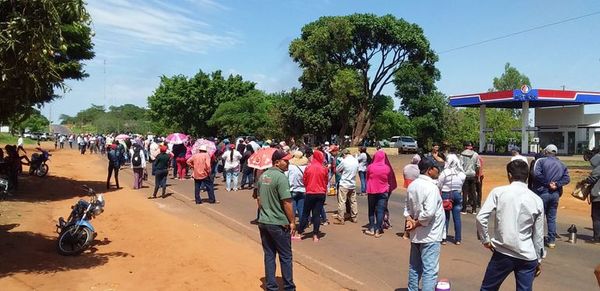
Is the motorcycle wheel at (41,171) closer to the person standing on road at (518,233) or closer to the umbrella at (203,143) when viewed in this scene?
the umbrella at (203,143)

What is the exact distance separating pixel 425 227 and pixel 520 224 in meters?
1.15

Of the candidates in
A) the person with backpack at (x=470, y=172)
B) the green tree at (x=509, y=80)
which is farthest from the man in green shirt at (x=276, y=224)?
the green tree at (x=509, y=80)

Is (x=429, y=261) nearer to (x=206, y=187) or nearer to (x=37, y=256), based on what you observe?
(x=37, y=256)

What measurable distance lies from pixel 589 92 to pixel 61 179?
3672 centimetres

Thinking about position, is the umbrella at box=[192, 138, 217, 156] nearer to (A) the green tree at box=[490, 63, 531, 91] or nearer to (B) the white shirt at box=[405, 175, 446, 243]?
(B) the white shirt at box=[405, 175, 446, 243]

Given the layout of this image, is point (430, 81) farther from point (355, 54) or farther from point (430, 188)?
point (430, 188)

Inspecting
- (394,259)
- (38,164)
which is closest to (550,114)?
(38,164)

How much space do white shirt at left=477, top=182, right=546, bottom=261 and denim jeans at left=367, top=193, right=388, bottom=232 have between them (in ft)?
16.5

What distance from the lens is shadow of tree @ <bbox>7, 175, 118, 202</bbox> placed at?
51.3 ft

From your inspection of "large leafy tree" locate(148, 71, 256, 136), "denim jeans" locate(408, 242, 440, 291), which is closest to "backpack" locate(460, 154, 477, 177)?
"denim jeans" locate(408, 242, 440, 291)

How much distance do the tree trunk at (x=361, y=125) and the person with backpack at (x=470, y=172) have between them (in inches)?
1127

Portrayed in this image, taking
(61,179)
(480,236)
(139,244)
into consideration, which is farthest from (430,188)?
(61,179)

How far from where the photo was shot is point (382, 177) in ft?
32.2

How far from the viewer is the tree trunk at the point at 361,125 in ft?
138
